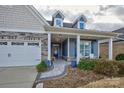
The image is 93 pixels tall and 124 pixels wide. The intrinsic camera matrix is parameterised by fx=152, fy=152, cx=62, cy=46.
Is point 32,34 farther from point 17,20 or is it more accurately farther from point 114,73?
point 114,73

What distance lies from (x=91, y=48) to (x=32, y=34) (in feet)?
30.1

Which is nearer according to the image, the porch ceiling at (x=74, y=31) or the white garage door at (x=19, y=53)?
the porch ceiling at (x=74, y=31)

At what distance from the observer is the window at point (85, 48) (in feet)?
62.7

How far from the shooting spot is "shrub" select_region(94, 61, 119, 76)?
10211 mm

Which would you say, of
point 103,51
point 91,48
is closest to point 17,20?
point 91,48

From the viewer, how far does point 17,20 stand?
13.1 m

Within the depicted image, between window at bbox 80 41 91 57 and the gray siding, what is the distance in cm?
734

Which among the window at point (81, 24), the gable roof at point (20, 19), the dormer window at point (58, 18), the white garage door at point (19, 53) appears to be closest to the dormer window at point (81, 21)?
the window at point (81, 24)

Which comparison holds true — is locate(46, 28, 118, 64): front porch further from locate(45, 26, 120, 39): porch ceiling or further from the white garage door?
the white garage door

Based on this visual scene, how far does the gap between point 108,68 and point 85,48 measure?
30.5ft

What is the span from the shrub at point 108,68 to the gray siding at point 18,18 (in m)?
6.27

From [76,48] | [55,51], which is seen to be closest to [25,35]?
[76,48]


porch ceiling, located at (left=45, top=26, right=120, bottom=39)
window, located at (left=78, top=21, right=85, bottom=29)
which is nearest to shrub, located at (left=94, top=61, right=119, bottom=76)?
porch ceiling, located at (left=45, top=26, right=120, bottom=39)

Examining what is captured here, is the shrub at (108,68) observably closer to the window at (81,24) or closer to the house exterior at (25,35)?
the house exterior at (25,35)
